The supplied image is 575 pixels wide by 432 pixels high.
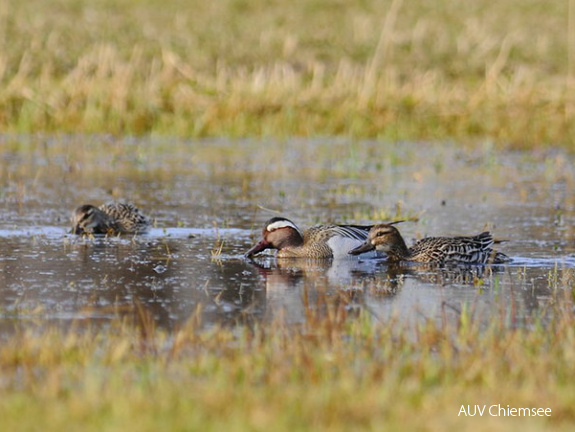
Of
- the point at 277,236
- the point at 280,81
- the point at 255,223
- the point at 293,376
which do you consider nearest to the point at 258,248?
the point at 277,236

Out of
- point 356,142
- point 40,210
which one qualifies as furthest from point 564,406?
point 356,142

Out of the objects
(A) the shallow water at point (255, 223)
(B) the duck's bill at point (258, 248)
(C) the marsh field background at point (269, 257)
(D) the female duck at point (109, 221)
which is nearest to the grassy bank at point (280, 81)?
(C) the marsh field background at point (269, 257)

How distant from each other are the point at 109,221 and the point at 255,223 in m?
1.48

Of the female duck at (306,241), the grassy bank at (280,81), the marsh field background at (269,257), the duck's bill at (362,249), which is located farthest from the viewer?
the grassy bank at (280,81)

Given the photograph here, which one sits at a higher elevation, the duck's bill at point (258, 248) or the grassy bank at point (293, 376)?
the duck's bill at point (258, 248)

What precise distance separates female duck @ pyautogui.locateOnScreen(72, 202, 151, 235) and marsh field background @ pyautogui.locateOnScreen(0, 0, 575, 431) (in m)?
0.33

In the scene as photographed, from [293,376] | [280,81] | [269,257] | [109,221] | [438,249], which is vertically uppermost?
[280,81]

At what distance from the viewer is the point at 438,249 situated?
10398 mm

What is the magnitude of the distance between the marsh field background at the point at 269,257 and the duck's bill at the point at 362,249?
0.24 meters

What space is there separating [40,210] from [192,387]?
771cm

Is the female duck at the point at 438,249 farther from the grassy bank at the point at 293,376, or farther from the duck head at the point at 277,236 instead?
the grassy bank at the point at 293,376

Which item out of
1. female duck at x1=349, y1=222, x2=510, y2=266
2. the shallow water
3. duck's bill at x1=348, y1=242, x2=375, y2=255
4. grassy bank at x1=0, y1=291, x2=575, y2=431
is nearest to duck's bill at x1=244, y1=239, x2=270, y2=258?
the shallow water

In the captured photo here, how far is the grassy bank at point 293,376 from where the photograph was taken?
5461 millimetres

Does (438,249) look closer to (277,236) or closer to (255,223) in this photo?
(277,236)
